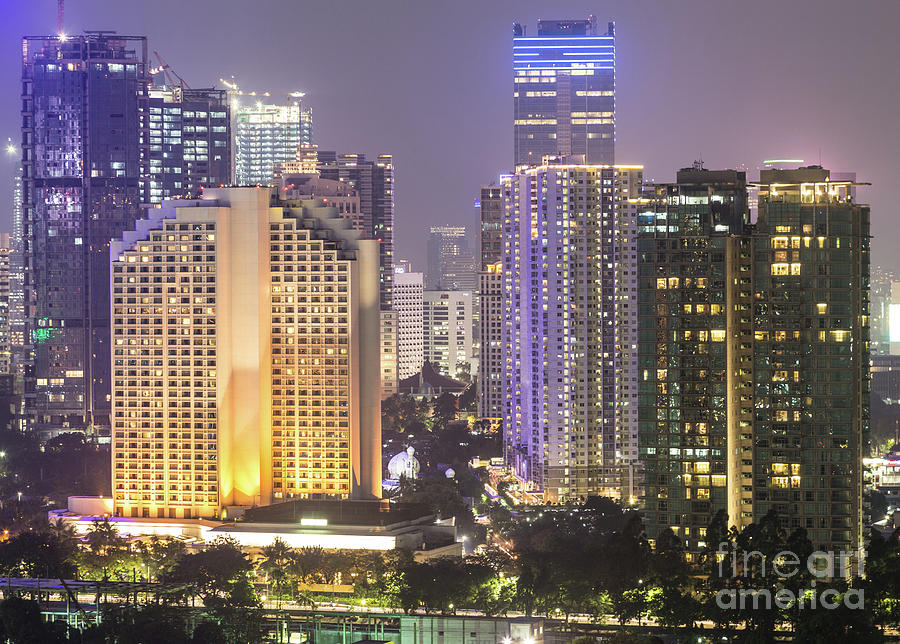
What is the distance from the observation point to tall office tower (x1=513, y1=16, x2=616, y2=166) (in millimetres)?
177750

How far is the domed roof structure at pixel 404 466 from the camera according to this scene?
10756cm

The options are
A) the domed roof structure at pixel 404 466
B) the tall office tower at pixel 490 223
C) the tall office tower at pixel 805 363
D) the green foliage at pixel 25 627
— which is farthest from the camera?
the tall office tower at pixel 490 223

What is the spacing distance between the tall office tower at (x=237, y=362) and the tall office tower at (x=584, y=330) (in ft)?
59.9

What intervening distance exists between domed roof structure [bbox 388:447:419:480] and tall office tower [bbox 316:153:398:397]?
6047cm

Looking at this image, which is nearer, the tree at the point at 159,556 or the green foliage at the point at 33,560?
the green foliage at the point at 33,560

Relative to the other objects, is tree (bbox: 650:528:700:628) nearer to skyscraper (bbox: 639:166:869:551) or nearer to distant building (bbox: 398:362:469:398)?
skyscraper (bbox: 639:166:869:551)

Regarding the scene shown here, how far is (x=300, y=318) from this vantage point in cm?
9256

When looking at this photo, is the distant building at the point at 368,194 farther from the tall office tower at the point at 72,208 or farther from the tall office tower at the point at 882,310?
the tall office tower at the point at 882,310

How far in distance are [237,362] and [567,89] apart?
9679 centimetres

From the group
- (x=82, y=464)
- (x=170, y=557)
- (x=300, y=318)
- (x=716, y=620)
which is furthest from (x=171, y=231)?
(x=716, y=620)

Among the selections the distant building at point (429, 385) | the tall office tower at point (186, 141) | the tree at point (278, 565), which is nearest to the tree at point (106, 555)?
the tree at point (278, 565)

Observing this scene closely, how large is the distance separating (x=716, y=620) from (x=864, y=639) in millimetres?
7543

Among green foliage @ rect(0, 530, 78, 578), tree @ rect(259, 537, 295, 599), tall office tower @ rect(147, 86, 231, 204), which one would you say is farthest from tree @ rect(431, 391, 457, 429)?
green foliage @ rect(0, 530, 78, 578)

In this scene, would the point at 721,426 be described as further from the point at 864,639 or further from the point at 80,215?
the point at 80,215
